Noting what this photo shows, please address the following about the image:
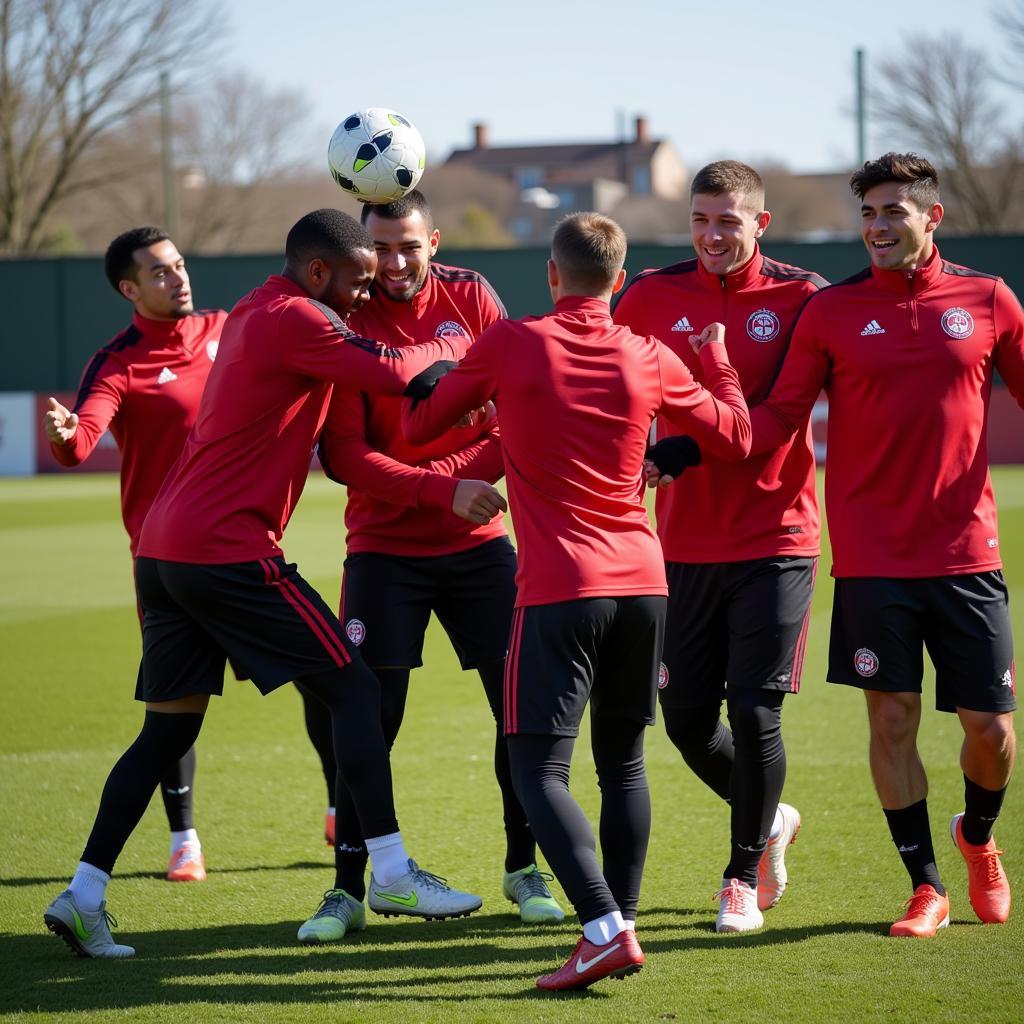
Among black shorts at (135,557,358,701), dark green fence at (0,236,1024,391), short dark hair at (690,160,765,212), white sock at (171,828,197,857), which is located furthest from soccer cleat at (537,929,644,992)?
dark green fence at (0,236,1024,391)

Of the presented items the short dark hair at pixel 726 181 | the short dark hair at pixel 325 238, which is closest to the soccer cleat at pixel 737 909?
the short dark hair at pixel 726 181

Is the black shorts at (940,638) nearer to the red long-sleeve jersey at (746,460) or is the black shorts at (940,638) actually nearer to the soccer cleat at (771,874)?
the red long-sleeve jersey at (746,460)

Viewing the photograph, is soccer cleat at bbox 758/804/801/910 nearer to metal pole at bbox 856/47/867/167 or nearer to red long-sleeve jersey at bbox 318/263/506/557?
red long-sleeve jersey at bbox 318/263/506/557

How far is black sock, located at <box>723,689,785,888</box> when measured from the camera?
473cm

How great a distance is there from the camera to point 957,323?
15.4 feet

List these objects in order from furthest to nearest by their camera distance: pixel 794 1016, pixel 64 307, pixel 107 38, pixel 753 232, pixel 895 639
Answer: pixel 107 38 → pixel 64 307 → pixel 753 232 → pixel 895 639 → pixel 794 1016

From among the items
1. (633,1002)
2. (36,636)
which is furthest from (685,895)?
(36,636)

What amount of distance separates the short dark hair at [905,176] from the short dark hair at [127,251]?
2.85m

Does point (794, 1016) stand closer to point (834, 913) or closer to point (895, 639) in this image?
point (834, 913)

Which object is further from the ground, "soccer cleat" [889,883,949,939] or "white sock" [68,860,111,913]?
"white sock" [68,860,111,913]

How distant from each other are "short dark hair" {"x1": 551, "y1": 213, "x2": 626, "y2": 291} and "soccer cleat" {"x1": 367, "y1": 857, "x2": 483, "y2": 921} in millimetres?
1906

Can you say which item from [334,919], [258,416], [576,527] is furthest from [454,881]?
[258,416]

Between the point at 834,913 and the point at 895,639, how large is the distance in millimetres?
948

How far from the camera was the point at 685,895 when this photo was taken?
5098 mm
